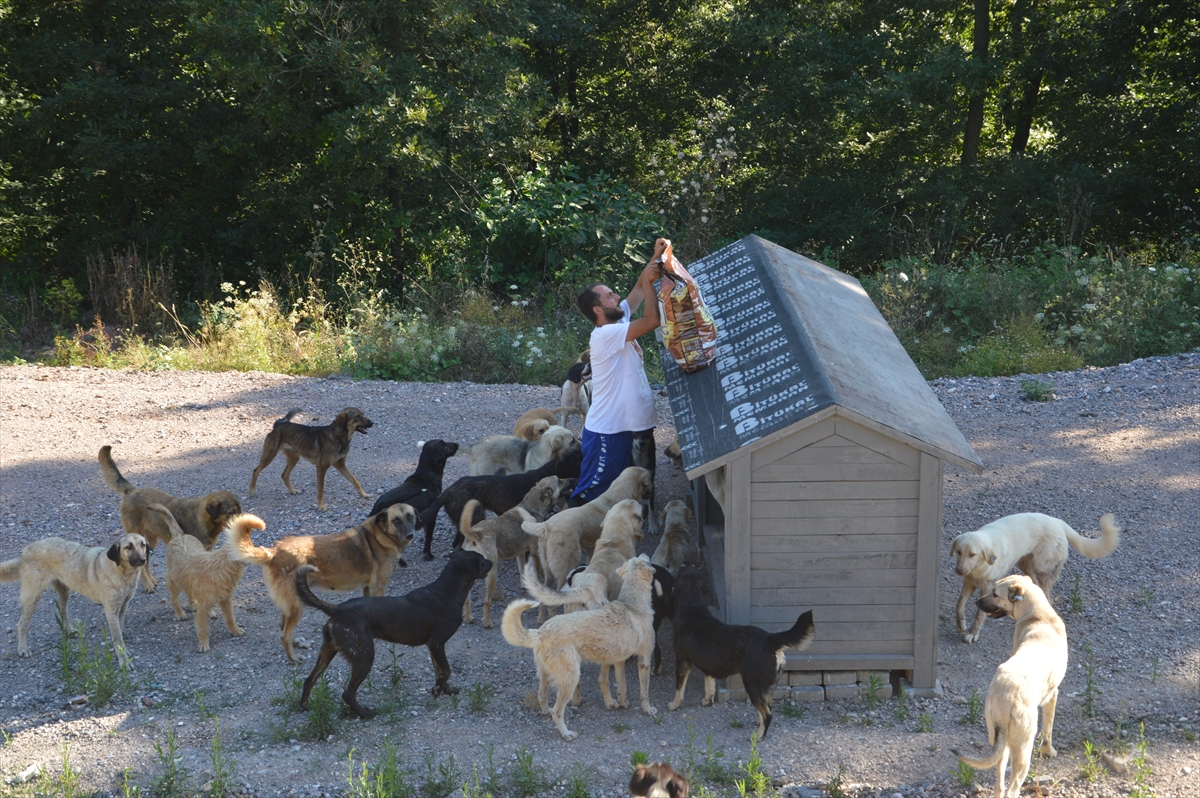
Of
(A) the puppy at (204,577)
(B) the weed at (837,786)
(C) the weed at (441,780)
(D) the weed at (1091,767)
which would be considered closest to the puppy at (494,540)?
(A) the puppy at (204,577)

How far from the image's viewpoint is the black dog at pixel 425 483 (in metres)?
7.79

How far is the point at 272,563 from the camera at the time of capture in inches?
246

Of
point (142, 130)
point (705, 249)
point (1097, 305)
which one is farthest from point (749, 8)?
point (142, 130)

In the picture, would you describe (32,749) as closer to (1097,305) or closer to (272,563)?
(272,563)

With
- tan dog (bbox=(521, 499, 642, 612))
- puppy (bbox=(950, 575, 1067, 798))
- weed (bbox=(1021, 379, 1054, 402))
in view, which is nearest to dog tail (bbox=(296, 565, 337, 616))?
tan dog (bbox=(521, 499, 642, 612))

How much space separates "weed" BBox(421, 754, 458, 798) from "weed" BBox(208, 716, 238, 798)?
0.99 metres

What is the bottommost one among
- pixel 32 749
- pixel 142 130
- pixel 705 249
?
pixel 32 749

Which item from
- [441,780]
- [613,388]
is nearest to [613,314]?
[613,388]

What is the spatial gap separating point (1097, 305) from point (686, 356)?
853cm

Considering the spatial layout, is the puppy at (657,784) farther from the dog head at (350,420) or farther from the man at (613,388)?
the dog head at (350,420)

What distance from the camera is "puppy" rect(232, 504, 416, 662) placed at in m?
6.23

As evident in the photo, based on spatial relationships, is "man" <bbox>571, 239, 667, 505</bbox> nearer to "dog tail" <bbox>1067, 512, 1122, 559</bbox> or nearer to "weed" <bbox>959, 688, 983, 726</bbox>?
"weed" <bbox>959, 688, 983, 726</bbox>

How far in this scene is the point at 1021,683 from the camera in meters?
4.68

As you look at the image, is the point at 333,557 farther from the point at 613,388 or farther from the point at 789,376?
the point at 789,376
